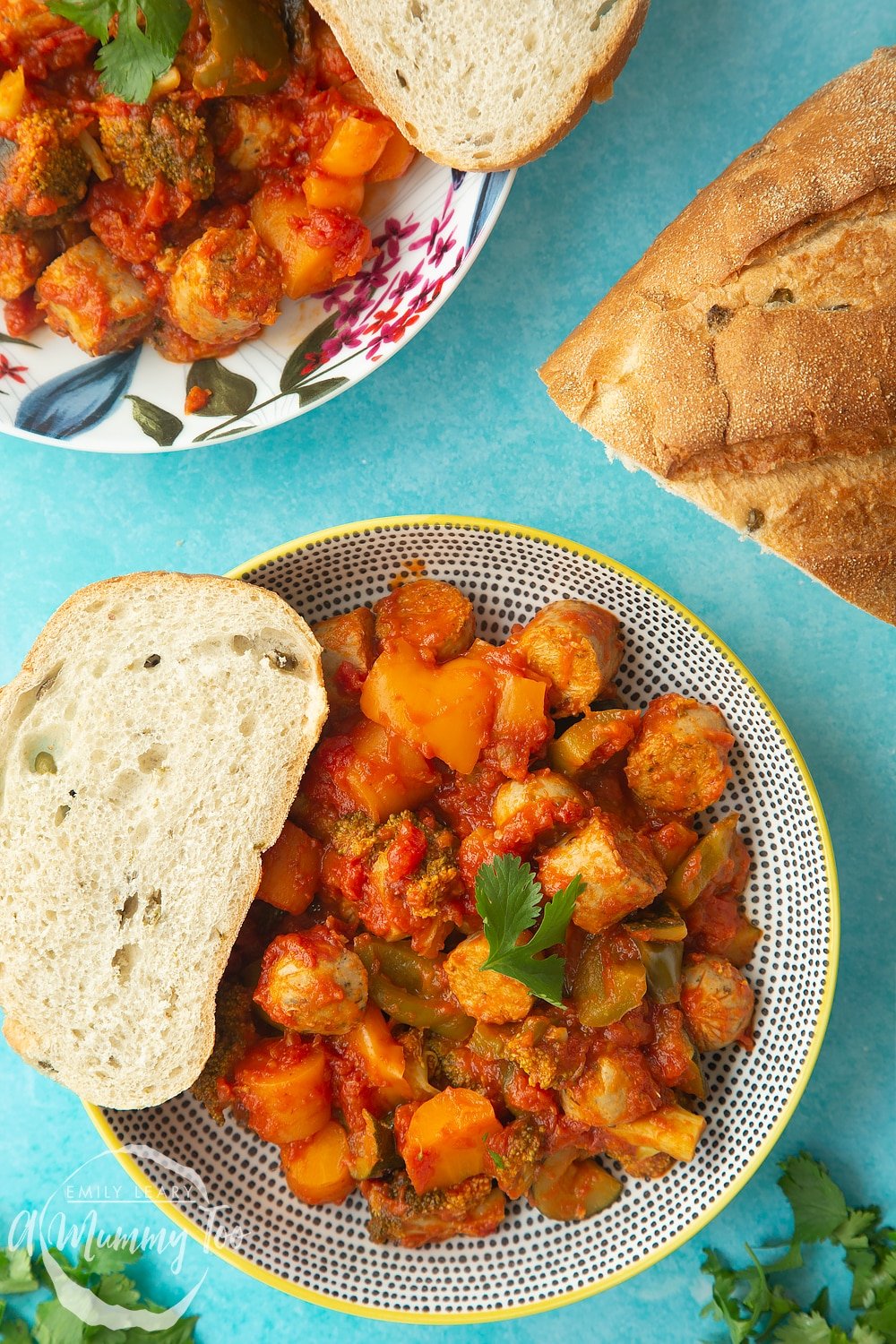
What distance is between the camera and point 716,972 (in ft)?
9.18

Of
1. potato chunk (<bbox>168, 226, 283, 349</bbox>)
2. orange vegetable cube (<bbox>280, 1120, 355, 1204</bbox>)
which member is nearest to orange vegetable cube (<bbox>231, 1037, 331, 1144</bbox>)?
Answer: orange vegetable cube (<bbox>280, 1120, 355, 1204</bbox>)

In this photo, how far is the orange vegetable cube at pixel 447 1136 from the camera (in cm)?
275

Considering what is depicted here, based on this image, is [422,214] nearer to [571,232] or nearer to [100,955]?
[571,232]

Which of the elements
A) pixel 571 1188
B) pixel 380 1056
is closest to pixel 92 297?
pixel 380 1056

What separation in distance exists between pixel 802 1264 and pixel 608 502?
2.38 metres

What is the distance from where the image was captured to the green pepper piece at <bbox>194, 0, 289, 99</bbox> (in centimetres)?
259

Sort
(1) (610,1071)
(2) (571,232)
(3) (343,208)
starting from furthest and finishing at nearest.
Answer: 1. (2) (571,232)
2. (3) (343,208)
3. (1) (610,1071)

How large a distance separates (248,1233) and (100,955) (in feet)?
2.94

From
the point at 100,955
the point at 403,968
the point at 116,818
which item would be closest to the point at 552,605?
the point at 403,968

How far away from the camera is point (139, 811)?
2.76 m

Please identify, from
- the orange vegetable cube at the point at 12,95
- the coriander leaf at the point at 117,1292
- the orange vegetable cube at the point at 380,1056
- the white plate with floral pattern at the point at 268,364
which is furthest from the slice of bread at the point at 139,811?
the orange vegetable cube at the point at 12,95

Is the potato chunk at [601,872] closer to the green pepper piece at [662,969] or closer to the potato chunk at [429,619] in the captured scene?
the green pepper piece at [662,969]

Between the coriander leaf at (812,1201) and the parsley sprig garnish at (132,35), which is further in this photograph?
the coriander leaf at (812,1201)

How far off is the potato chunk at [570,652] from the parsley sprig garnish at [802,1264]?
1.60 metres
